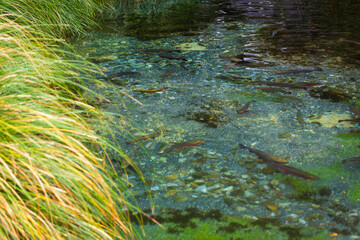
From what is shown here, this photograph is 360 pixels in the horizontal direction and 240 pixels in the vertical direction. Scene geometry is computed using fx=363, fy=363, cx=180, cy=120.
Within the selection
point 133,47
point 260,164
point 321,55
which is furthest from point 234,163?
point 133,47

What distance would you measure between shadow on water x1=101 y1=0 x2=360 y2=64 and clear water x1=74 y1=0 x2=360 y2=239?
0.14 feet

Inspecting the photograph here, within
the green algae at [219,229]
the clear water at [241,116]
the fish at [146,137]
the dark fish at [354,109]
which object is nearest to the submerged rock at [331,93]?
the clear water at [241,116]

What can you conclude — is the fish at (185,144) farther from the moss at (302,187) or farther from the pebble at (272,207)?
the pebble at (272,207)

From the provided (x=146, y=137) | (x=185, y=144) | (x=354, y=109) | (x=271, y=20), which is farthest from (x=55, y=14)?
(x=354, y=109)

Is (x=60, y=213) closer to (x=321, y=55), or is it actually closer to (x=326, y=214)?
(x=326, y=214)

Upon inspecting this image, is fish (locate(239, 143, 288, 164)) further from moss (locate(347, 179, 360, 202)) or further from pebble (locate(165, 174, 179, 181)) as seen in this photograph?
pebble (locate(165, 174, 179, 181))

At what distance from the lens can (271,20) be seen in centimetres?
636

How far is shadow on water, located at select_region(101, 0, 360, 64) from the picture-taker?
4836mm

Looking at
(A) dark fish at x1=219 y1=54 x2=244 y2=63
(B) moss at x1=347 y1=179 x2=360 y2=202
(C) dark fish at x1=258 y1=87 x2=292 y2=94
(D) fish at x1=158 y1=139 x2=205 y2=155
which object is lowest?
(B) moss at x1=347 y1=179 x2=360 y2=202

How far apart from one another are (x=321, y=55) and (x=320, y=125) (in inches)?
72.8

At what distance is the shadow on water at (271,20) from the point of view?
4836 mm

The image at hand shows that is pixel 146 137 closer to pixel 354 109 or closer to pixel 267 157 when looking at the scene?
pixel 267 157

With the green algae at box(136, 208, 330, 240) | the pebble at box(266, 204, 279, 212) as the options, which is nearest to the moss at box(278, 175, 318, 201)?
the pebble at box(266, 204, 279, 212)

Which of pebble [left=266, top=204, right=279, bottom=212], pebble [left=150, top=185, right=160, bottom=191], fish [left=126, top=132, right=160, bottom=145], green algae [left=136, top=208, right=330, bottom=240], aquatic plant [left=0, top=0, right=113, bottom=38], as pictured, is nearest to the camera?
green algae [left=136, top=208, right=330, bottom=240]
